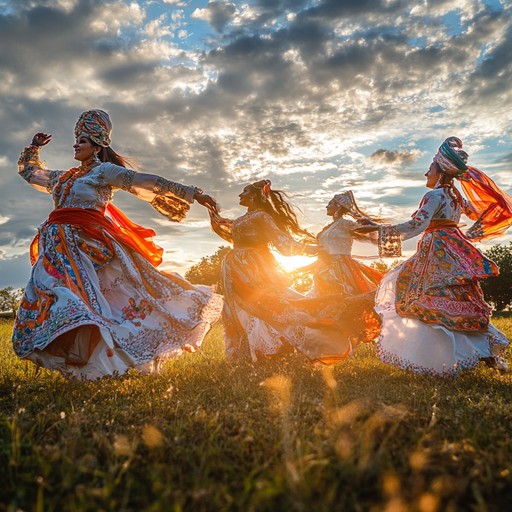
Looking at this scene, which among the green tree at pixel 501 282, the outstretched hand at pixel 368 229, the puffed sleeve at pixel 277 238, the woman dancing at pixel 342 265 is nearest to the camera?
the outstretched hand at pixel 368 229

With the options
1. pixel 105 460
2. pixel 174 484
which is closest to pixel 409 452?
pixel 174 484

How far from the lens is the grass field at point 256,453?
1.75m

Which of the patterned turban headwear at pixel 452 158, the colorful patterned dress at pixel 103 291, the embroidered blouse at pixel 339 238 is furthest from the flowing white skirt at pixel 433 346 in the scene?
the embroidered blouse at pixel 339 238

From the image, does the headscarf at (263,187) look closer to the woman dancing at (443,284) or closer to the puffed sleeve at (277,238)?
the puffed sleeve at (277,238)

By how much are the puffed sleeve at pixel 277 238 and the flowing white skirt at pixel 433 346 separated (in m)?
1.59

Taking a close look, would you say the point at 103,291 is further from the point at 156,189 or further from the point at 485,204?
the point at 485,204

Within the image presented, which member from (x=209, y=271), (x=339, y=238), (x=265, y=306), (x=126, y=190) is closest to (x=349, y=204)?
(x=339, y=238)

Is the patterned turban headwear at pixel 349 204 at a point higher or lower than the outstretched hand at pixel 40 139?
lower

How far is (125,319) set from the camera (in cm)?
492

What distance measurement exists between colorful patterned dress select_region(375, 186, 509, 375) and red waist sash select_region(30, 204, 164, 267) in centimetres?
292

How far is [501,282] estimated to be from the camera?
3981 centimetres

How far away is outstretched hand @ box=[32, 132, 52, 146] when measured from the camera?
6.22 metres

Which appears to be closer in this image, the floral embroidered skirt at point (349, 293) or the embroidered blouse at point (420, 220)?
the embroidered blouse at point (420, 220)

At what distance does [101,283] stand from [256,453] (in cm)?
334
